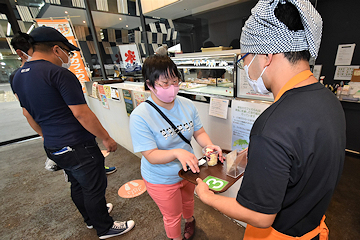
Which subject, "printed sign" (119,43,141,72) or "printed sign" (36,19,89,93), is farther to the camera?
"printed sign" (119,43,141,72)

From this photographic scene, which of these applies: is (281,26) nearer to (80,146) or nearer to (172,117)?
(172,117)

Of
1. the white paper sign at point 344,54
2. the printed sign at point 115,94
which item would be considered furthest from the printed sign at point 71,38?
the white paper sign at point 344,54

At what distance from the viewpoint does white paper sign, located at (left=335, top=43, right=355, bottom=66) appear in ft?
7.66

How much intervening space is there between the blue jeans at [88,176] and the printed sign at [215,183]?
100 centimetres

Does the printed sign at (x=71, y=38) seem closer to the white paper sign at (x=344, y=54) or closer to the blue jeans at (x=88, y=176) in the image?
the blue jeans at (x=88, y=176)

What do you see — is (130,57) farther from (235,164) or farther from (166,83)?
(235,164)

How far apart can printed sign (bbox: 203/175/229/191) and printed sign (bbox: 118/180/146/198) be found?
158 centimetres

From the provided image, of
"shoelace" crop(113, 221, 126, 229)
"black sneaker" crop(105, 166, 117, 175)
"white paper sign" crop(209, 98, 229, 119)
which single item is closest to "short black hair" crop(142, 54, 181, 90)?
"white paper sign" crop(209, 98, 229, 119)

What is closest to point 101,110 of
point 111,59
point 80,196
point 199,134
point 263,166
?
point 111,59

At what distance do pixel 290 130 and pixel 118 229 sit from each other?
1854 millimetres

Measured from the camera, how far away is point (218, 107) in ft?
4.95

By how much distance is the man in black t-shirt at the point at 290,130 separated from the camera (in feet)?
1.62

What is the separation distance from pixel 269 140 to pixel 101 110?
3.56m

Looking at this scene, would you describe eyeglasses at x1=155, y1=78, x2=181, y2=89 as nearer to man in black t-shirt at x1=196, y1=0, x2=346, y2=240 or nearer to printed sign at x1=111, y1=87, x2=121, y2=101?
man in black t-shirt at x1=196, y1=0, x2=346, y2=240
